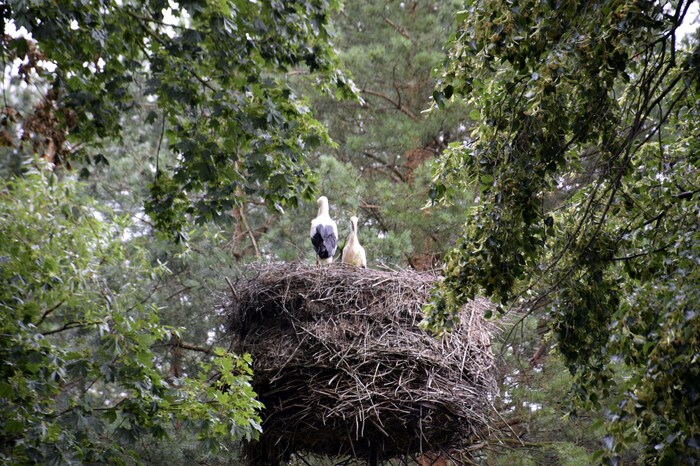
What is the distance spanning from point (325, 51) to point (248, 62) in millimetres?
596

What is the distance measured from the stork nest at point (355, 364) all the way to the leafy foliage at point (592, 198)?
1.46 metres

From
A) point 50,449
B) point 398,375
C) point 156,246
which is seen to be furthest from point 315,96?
point 50,449

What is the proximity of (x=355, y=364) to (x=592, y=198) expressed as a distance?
2678mm

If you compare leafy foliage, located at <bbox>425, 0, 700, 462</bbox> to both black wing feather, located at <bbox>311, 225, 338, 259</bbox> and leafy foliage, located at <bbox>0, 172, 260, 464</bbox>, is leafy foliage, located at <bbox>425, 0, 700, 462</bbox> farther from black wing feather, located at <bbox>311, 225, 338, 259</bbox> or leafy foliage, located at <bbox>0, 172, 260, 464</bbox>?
black wing feather, located at <bbox>311, 225, 338, 259</bbox>

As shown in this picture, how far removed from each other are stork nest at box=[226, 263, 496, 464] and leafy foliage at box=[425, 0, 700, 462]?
1.46 metres

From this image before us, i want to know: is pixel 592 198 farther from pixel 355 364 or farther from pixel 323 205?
pixel 323 205

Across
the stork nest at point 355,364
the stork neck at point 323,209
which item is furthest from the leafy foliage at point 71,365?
the stork neck at point 323,209

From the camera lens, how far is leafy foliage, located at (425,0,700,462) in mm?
3141

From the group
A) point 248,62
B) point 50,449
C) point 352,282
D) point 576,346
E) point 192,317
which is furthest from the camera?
point 192,317

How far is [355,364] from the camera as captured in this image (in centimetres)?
650

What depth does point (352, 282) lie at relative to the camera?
7043 millimetres

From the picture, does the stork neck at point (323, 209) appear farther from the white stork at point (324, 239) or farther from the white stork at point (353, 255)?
the white stork at point (353, 255)

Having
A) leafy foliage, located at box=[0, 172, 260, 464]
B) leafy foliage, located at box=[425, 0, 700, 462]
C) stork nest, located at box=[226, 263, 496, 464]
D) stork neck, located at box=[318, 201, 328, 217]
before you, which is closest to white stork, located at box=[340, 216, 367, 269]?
stork neck, located at box=[318, 201, 328, 217]

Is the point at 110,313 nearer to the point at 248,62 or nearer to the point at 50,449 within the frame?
the point at 50,449
